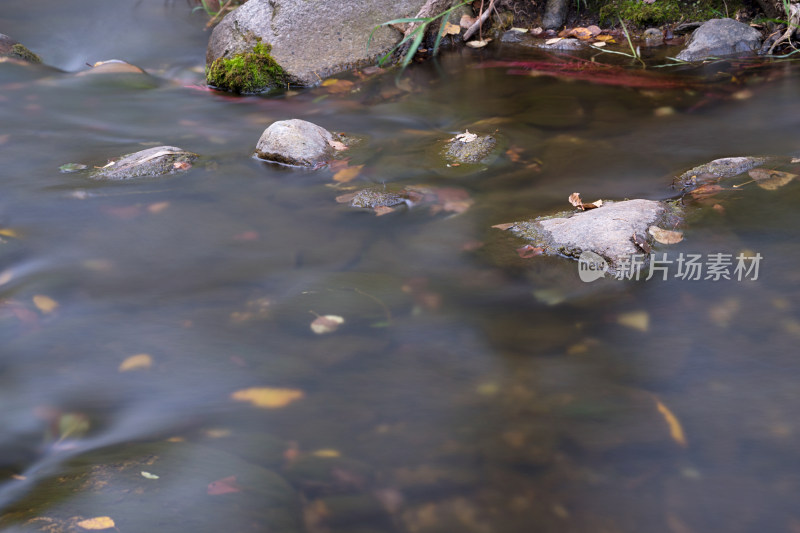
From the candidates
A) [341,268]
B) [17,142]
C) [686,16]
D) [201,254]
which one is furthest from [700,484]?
[686,16]

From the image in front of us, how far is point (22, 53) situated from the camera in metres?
5.35

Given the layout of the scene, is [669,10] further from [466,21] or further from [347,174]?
[347,174]

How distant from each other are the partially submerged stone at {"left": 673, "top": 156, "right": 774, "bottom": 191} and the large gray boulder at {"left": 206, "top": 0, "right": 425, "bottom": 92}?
10.1 feet

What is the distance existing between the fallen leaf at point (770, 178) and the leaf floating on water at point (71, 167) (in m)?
3.66

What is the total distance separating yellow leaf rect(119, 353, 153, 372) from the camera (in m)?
2.15

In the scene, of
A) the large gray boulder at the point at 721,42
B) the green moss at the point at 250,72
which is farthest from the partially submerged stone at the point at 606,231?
the green moss at the point at 250,72

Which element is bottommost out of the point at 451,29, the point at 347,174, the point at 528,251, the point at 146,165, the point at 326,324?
the point at 326,324

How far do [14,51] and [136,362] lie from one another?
452cm

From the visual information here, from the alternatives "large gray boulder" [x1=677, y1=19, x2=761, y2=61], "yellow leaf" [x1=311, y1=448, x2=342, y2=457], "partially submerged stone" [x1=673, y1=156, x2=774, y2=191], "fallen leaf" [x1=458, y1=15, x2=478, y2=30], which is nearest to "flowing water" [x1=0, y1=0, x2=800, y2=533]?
"yellow leaf" [x1=311, y1=448, x2=342, y2=457]

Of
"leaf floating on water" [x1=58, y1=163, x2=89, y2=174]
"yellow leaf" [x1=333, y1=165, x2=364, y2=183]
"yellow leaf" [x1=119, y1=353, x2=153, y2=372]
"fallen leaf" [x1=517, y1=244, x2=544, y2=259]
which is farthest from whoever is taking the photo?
"leaf floating on water" [x1=58, y1=163, x2=89, y2=174]

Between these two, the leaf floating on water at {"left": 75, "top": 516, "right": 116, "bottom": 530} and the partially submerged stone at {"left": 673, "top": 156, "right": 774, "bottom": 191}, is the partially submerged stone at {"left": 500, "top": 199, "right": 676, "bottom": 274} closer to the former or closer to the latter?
the partially submerged stone at {"left": 673, "top": 156, "right": 774, "bottom": 191}

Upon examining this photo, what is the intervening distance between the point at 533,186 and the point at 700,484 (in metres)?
1.92

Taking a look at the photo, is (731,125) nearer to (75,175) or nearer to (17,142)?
(75,175)

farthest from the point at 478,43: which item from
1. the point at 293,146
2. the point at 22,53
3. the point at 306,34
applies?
the point at 22,53
